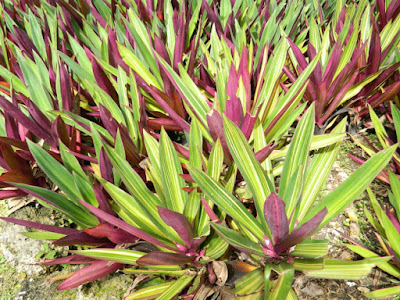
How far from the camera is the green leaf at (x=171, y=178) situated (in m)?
1.02

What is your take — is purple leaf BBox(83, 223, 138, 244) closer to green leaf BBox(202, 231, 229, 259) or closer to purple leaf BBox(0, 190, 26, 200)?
green leaf BBox(202, 231, 229, 259)

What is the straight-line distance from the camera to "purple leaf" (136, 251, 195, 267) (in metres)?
0.85

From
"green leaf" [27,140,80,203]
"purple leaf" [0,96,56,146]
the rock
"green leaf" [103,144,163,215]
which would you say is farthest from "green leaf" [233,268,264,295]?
"purple leaf" [0,96,56,146]

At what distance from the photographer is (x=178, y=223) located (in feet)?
2.88

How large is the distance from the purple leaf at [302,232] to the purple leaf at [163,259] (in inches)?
10.7

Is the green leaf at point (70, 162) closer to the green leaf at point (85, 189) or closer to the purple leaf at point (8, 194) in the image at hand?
the green leaf at point (85, 189)

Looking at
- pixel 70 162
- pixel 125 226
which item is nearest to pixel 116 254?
pixel 125 226

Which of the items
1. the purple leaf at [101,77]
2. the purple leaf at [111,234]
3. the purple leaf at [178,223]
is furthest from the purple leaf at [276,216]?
the purple leaf at [101,77]

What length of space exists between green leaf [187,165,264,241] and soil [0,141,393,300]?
0.31m

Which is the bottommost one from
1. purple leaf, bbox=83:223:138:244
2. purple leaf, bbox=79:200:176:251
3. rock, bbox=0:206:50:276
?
rock, bbox=0:206:50:276

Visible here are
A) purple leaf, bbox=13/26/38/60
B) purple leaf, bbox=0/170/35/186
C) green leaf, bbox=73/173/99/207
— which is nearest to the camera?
Result: green leaf, bbox=73/173/99/207

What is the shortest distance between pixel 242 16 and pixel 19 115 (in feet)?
4.56

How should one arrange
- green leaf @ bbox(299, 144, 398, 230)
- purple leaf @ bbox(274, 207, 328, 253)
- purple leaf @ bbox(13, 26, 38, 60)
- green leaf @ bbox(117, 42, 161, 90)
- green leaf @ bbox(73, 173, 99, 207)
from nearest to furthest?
purple leaf @ bbox(274, 207, 328, 253) < green leaf @ bbox(299, 144, 398, 230) < green leaf @ bbox(73, 173, 99, 207) < green leaf @ bbox(117, 42, 161, 90) < purple leaf @ bbox(13, 26, 38, 60)

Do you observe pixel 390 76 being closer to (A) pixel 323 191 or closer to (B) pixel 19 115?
(A) pixel 323 191
